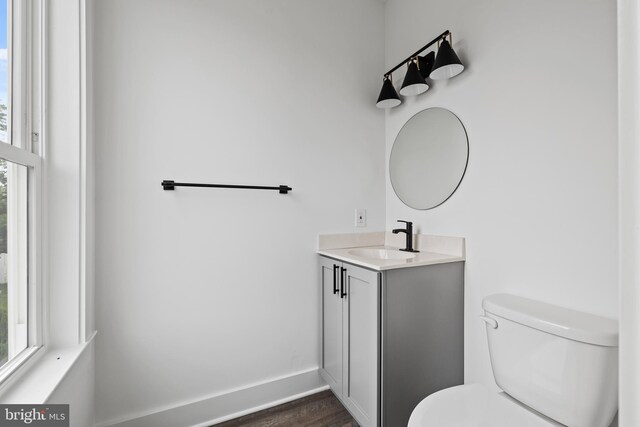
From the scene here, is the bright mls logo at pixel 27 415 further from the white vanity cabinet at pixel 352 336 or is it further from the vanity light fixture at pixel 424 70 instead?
the vanity light fixture at pixel 424 70

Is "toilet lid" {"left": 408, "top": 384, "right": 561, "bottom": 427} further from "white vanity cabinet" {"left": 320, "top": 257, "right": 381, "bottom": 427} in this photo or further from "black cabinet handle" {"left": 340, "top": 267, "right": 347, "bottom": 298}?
"black cabinet handle" {"left": 340, "top": 267, "right": 347, "bottom": 298}

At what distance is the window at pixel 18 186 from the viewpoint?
0.89 meters

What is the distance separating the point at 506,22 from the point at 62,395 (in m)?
2.32

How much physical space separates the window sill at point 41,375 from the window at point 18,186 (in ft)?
0.13

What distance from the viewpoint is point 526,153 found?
124 cm

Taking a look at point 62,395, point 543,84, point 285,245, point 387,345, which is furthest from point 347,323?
point 543,84

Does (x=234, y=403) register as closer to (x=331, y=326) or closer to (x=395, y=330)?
(x=331, y=326)

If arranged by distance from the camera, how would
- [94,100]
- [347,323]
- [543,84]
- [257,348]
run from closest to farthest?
[543,84], [94,100], [347,323], [257,348]

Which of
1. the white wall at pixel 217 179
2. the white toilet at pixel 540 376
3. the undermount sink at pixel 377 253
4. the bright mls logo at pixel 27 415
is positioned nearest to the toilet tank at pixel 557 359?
the white toilet at pixel 540 376

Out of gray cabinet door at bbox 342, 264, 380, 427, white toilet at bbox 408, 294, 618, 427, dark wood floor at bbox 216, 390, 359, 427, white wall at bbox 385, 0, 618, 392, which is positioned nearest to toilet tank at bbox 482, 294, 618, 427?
white toilet at bbox 408, 294, 618, 427

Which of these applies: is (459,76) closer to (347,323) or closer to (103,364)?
(347,323)

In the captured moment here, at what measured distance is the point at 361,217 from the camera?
6.39ft

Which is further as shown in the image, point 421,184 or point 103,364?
point 421,184

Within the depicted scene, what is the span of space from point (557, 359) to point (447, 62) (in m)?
1.33
